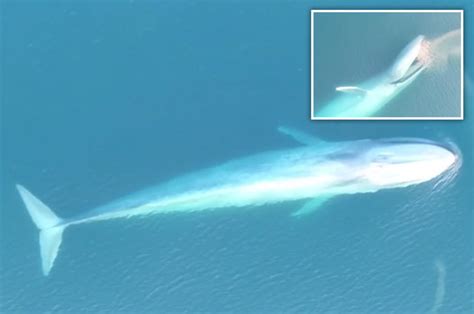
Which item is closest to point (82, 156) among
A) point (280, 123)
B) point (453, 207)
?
point (280, 123)

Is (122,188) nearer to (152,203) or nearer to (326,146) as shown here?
(152,203)

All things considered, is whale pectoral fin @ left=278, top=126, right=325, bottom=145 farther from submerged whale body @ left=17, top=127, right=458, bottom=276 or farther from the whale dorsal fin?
the whale dorsal fin

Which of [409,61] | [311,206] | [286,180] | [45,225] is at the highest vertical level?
[409,61]

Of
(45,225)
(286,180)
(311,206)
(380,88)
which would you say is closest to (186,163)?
(286,180)

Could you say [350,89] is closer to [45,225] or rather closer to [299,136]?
[299,136]

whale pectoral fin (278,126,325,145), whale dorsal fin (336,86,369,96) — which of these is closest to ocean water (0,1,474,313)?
Result: whale pectoral fin (278,126,325,145)
